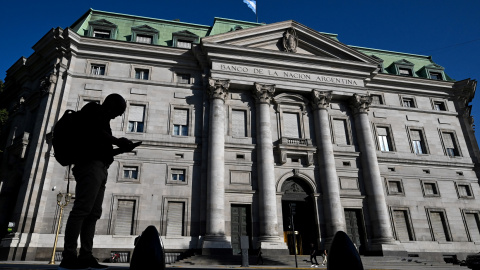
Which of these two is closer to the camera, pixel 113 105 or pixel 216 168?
pixel 113 105

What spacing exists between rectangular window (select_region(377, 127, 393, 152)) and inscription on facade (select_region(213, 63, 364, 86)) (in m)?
5.07

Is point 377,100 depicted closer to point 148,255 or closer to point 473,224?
point 473,224

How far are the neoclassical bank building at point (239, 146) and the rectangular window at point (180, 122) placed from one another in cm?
9

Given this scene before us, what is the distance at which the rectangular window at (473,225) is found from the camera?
2752cm

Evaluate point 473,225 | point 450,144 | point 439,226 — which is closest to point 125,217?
point 439,226

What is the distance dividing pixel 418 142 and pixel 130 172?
89.3ft

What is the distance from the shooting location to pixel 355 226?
25.7 meters

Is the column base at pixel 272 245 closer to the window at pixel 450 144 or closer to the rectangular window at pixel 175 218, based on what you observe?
the rectangular window at pixel 175 218

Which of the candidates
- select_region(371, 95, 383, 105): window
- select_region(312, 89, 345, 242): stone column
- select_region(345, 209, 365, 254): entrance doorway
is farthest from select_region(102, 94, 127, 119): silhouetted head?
select_region(371, 95, 383, 105): window

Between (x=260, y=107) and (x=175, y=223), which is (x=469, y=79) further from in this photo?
(x=175, y=223)

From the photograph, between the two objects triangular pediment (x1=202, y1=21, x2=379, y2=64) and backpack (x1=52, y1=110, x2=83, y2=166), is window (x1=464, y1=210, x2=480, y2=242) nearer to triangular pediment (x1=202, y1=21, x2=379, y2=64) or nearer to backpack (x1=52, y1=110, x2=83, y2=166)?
triangular pediment (x1=202, y1=21, x2=379, y2=64)

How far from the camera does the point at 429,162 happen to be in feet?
96.9

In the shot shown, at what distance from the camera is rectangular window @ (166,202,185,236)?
22.6m

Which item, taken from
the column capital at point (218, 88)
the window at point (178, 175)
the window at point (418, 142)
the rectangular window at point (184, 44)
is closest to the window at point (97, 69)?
the rectangular window at point (184, 44)
